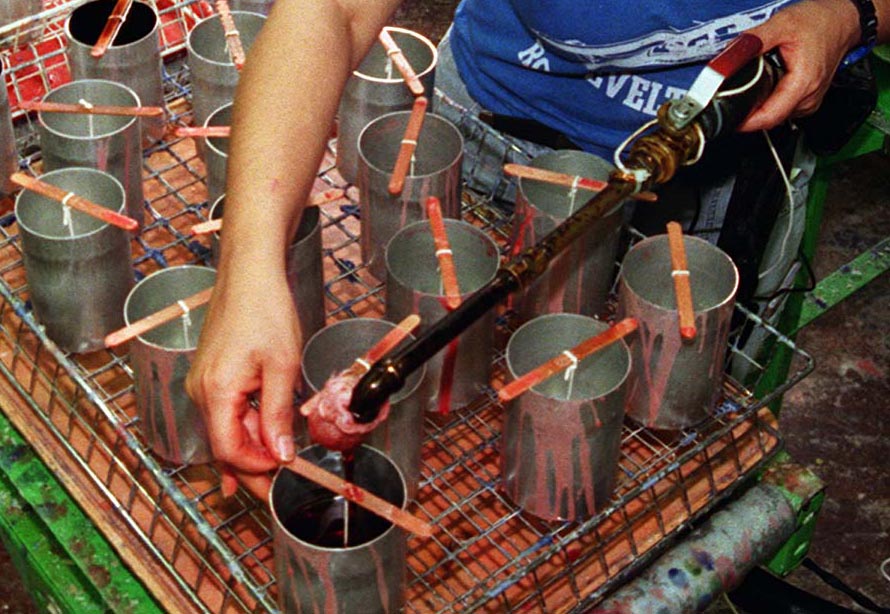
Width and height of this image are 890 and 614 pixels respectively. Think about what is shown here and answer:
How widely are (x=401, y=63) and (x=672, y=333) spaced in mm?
527

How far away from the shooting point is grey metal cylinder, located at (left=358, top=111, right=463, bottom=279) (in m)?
1.40

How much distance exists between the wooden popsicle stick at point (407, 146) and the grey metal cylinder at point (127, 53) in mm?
352

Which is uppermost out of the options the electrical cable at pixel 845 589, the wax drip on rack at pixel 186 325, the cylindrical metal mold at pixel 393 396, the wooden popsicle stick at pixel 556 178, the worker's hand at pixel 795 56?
the worker's hand at pixel 795 56

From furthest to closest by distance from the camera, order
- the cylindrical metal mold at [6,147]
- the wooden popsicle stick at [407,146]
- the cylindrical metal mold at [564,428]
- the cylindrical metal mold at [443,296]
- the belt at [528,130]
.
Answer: the belt at [528,130]
the cylindrical metal mold at [6,147]
the wooden popsicle stick at [407,146]
the cylindrical metal mold at [443,296]
the cylindrical metal mold at [564,428]

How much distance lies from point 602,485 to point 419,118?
49cm

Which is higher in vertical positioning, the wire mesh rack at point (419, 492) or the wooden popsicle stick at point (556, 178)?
the wooden popsicle stick at point (556, 178)

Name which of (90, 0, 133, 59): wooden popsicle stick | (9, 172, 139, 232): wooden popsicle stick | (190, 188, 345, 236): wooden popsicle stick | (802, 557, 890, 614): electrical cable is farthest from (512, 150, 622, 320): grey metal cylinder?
(802, 557, 890, 614): electrical cable

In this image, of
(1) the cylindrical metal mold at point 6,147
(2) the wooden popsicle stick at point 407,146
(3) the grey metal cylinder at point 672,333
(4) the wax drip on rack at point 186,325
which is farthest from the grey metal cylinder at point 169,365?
(3) the grey metal cylinder at point 672,333

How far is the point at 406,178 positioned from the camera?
4.55 feet

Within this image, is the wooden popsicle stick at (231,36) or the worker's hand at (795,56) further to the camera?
the wooden popsicle stick at (231,36)

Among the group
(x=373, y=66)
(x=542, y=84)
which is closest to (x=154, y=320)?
(x=373, y=66)

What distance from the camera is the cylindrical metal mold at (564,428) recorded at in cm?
116

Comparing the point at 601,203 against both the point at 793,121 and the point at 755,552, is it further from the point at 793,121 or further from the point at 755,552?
the point at 793,121

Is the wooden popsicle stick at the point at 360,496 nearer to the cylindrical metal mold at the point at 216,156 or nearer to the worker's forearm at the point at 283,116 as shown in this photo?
the worker's forearm at the point at 283,116
